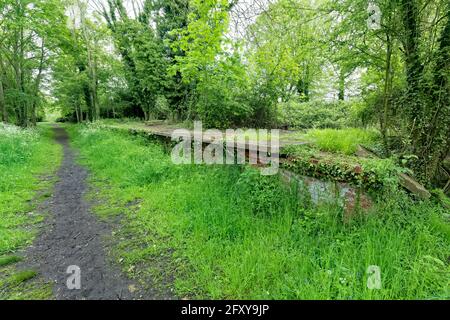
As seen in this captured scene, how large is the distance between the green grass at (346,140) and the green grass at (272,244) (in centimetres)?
120

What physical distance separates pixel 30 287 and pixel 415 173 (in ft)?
16.7

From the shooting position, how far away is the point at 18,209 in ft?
12.8

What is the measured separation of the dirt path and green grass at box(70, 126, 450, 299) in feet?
0.72

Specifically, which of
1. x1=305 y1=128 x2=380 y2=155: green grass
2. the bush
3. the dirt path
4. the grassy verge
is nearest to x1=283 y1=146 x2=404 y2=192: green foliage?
x1=305 y1=128 x2=380 y2=155: green grass

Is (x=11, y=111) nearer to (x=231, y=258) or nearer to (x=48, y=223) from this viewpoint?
(x=48, y=223)

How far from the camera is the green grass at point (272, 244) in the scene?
195 cm

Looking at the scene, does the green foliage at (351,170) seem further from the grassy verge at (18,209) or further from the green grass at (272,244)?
the grassy verge at (18,209)

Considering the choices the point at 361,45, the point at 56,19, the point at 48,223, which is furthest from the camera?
the point at 56,19

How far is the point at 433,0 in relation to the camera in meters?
3.27

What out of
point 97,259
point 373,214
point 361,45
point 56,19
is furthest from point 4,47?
point 373,214

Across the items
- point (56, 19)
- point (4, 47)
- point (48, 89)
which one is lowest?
point (48, 89)

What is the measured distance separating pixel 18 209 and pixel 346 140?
18.7ft

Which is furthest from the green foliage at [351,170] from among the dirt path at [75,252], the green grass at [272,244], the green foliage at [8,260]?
the green foliage at [8,260]

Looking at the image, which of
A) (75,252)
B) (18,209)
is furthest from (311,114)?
(18,209)
